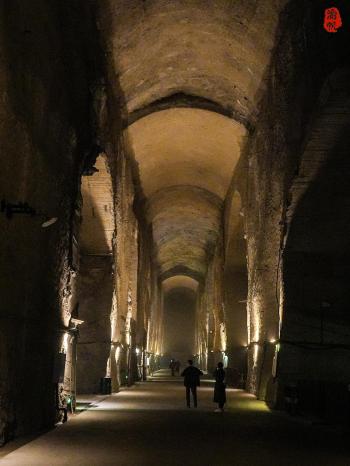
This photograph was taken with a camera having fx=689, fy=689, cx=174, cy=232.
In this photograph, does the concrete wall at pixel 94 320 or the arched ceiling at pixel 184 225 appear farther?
the arched ceiling at pixel 184 225

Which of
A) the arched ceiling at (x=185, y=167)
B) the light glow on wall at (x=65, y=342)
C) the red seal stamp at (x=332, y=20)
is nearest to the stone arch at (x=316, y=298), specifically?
the red seal stamp at (x=332, y=20)

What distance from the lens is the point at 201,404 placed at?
1559 cm

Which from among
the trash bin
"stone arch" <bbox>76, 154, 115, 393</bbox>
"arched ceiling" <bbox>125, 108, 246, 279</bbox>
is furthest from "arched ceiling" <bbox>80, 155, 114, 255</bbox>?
"arched ceiling" <bbox>125, 108, 246, 279</bbox>

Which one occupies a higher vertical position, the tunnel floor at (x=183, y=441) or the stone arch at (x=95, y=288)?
the stone arch at (x=95, y=288)

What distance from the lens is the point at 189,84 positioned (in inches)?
715

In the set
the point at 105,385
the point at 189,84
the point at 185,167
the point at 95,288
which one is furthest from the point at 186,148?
the point at 105,385

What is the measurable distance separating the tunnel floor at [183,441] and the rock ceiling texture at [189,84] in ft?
25.0

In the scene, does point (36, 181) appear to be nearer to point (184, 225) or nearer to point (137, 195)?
point (137, 195)

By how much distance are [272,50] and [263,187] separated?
3638 mm

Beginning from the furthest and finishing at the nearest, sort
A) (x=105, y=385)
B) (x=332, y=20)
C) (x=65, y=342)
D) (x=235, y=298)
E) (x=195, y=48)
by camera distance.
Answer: (x=235, y=298), (x=105, y=385), (x=195, y=48), (x=65, y=342), (x=332, y=20)

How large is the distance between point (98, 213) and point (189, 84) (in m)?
4.35

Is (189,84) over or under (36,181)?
over

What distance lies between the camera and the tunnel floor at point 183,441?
727 cm

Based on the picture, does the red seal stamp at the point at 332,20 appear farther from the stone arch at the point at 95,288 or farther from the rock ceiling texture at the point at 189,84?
the stone arch at the point at 95,288
